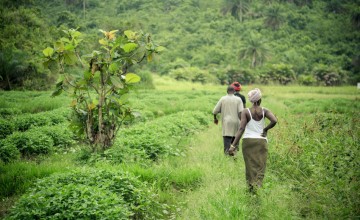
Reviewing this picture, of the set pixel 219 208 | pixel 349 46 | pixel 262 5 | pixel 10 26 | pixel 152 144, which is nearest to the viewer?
pixel 219 208

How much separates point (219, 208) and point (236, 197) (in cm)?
47

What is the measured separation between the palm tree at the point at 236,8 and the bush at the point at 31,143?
3741 inches

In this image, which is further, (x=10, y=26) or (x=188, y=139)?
(x=10, y=26)

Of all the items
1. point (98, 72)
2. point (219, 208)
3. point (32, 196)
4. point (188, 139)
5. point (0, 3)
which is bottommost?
point (188, 139)

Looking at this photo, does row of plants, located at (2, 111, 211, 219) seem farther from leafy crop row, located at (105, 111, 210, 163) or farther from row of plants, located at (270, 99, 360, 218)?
row of plants, located at (270, 99, 360, 218)

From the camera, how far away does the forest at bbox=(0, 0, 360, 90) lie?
36656mm

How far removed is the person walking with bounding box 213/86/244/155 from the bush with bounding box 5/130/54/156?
183 inches

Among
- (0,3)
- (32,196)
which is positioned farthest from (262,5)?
(32,196)

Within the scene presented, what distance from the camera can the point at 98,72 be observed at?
7508 millimetres

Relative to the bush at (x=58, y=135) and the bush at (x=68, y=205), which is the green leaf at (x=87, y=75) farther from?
the bush at (x=68, y=205)

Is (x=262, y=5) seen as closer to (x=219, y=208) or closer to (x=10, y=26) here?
(x=10, y=26)

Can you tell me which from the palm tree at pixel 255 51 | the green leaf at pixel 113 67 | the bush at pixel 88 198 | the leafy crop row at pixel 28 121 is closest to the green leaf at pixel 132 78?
the green leaf at pixel 113 67

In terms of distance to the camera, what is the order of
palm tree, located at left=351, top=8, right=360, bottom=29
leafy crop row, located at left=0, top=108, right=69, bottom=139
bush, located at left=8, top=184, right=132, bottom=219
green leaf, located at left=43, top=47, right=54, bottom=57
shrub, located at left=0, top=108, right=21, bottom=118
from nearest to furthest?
1. bush, located at left=8, top=184, right=132, bottom=219
2. green leaf, located at left=43, top=47, right=54, bottom=57
3. leafy crop row, located at left=0, top=108, right=69, bottom=139
4. shrub, located at left=0, top=108, right=21, bottom=118
5. palm tree, located at left=351, top=8, right=360, bottom=29

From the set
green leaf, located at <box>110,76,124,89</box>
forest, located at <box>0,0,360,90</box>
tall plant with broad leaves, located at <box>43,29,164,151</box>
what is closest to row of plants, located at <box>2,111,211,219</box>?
tall plant with broad leaves, located at <box>43,29,164,151</box>
